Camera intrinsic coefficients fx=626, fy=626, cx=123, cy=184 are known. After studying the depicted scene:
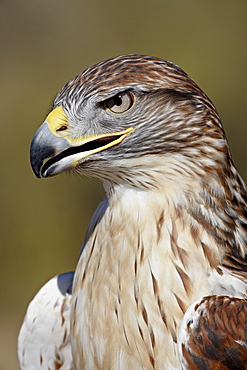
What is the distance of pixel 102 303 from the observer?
2.35 m

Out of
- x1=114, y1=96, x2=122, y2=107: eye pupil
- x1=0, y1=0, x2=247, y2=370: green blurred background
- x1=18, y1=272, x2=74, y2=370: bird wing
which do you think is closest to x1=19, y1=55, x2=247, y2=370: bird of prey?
x1=114, y1=96, x2=122, y2=107: eye pupil

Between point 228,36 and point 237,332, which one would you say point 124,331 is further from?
point 228,36

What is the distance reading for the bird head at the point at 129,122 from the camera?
7.14 feet

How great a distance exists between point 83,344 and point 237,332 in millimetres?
677

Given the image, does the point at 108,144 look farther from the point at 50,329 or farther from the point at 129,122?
the point at 50,329

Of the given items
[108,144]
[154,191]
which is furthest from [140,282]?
[108,144]

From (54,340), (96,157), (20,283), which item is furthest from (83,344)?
(20,283)

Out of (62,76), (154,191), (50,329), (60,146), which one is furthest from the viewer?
(62,76)

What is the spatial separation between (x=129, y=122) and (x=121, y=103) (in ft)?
0.24

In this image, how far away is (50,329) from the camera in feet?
9.64

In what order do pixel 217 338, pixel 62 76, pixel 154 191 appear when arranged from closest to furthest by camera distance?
pixel 217 338 → pixel 154 191 → pixel 62 76

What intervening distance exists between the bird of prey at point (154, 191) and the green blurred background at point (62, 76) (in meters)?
4.51

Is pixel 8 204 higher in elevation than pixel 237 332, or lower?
higher

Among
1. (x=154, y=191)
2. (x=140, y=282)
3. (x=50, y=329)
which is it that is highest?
(x=154, y=191)
